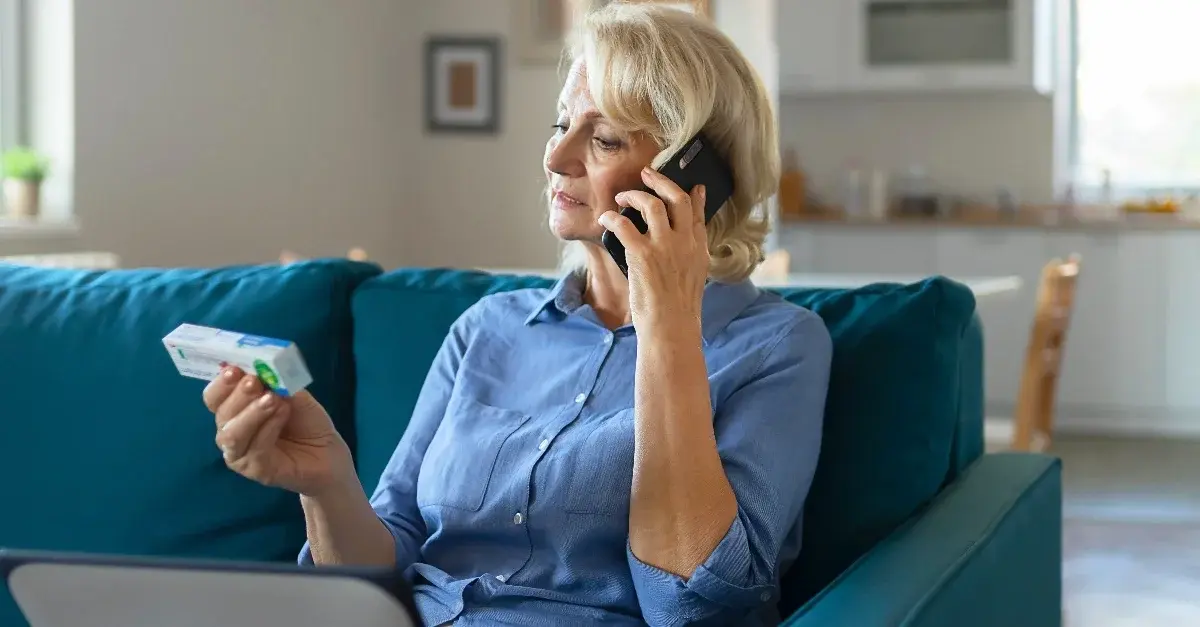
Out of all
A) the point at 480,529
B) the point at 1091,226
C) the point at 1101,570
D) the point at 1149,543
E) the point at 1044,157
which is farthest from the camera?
the point at 1044,157

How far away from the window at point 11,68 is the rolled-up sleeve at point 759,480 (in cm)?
366

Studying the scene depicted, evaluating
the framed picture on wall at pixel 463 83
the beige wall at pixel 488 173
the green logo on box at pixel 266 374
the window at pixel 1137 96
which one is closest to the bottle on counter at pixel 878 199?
the window at pixel 1137 96

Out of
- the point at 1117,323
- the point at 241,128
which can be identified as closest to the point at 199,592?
the point at 241,128

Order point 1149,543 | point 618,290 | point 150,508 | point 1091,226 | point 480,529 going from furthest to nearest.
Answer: point 1091,226
point 1149,543
point 150,508
point 618,290
point 480,529

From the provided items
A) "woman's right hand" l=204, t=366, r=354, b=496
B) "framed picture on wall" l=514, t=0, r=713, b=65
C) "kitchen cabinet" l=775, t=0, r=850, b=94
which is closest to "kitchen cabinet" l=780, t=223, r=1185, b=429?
"kitchen cabinet" l=775, t=0, r=850, b=94

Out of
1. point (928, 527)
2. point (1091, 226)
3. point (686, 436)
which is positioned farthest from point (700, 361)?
point (1091, 226)

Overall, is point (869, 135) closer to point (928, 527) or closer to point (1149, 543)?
point (1149, 543)

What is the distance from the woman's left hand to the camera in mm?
1305

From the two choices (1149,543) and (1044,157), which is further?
(1044,157)

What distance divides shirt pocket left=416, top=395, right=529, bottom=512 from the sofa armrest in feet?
1.34

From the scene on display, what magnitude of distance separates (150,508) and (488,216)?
195 inches

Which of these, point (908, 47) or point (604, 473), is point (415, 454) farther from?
point (908, 47)

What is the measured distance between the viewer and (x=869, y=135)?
6520mm

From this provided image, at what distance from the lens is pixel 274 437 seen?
1.22 m
